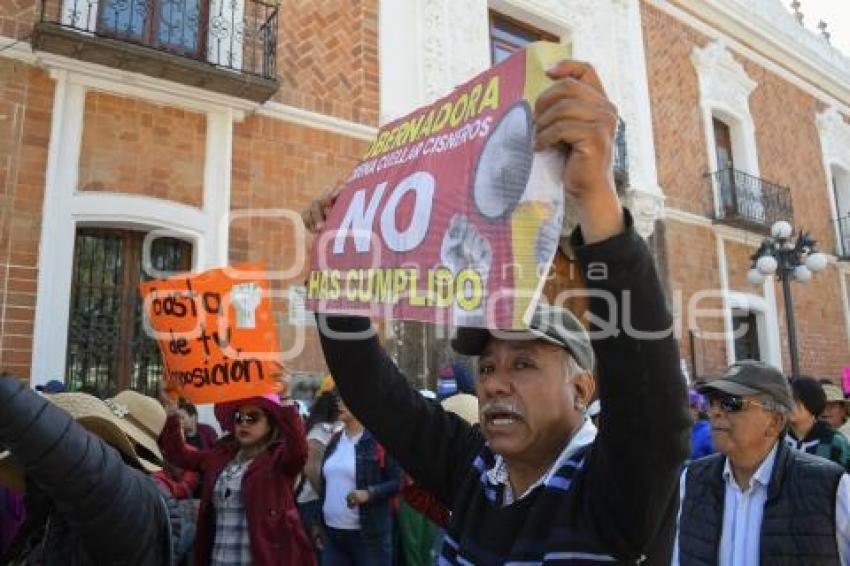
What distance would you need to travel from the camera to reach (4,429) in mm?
1828

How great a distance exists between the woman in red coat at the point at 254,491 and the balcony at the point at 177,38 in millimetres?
4225

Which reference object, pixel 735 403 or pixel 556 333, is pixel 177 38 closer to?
pixel 735 403

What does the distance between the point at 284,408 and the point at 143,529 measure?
5.97 ft

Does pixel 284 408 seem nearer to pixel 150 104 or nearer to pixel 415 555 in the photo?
pixel 415 555

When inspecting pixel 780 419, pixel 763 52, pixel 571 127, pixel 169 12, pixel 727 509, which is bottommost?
pixel 727 509

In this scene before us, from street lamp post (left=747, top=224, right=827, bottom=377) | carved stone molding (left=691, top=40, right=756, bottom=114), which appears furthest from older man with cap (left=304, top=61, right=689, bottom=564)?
carved stone molding (left=691, top=40, right=756, bottom=114)

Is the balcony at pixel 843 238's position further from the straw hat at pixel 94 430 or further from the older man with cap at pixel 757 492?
the straw hat at pixel 94 430

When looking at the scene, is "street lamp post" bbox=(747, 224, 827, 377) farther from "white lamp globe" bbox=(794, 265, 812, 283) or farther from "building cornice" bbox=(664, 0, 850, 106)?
"building cornice" bbox=(664, 0, 850, 106)

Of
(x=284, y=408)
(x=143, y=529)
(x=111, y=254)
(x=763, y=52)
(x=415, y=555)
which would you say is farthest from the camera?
(x=763, y=52)

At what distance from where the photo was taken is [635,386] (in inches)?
51.1

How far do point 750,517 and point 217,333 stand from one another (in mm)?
2688

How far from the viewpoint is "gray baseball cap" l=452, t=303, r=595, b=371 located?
1599 millimetres

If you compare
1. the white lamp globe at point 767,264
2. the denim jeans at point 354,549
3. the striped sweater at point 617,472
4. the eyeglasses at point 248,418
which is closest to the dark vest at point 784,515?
the striped sweater at point 617,472

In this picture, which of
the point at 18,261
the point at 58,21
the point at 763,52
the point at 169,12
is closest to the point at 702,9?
the point at 763,52
